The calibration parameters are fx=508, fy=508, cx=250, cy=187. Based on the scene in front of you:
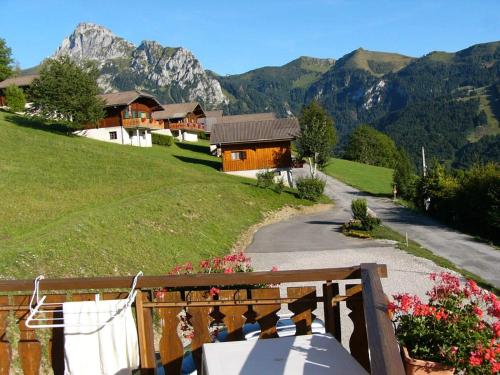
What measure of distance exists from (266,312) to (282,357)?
641 mm

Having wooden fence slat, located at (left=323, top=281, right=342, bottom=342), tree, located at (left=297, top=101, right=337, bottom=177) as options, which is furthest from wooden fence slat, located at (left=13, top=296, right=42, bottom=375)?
tree, located at (left=297, top=101, right=337, bottom=177)

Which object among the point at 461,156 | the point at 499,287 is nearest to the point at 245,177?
the point at 499,287

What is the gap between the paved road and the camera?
21.5m

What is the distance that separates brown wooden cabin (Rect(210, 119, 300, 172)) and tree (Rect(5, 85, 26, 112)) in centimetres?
2010

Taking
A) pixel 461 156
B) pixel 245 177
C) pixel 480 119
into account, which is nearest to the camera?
pixel 245 177

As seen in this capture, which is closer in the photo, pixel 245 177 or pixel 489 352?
pixel 489 352

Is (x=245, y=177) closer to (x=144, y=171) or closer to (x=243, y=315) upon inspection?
(x=144, y=171)

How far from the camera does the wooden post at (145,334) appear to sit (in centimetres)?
358

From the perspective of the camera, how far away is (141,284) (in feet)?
11.4

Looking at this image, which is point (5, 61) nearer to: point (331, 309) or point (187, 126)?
point (187, 126)

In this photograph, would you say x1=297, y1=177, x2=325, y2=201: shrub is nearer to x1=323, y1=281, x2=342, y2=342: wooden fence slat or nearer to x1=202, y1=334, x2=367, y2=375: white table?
x1=323, y1=281, x2=342, y2=342: wooden fence slat

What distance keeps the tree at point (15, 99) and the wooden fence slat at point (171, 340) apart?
A: 51.3 meters

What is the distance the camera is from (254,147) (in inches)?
1719

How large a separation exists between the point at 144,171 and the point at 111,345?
30.3 m
